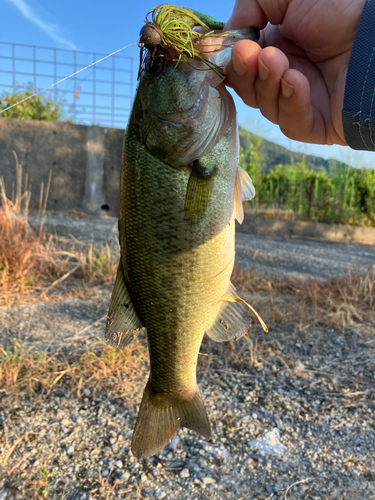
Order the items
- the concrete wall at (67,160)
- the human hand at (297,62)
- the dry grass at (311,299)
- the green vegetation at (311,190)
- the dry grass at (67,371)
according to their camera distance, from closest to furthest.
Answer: the human hand at (297,62), the dry grass at (67,371), the dry grass at (311,299), the concrete wall at (67,160), the green vegetation at (311,190)

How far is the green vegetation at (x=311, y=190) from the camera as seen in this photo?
10547 millimetres

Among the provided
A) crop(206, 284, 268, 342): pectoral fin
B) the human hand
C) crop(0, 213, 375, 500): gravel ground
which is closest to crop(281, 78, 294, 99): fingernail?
the human hand

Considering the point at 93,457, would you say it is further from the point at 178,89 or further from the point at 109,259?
the point at 109,259

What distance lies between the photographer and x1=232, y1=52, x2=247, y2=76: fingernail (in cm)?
137

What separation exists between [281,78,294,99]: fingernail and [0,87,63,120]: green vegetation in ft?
30.4

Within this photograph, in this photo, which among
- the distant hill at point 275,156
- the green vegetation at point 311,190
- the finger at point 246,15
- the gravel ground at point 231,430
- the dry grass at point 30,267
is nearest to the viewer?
the finger at point 246,15

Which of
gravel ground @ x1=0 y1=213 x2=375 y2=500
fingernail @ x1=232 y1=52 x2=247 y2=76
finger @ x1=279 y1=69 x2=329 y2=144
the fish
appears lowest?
gravel ground @ x1=0 y1=213 x2=375 y2=500

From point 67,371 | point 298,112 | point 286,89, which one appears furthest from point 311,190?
point 286,89

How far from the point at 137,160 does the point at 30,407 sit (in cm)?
195

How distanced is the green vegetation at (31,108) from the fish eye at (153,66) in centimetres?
914

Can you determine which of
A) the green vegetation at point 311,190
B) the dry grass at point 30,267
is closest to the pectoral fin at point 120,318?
the dry grass at point 30,267

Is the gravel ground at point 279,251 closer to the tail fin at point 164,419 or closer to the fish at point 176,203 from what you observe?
the tail fin at point 164,419

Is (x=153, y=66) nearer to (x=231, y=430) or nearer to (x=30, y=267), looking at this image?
(x=231, y=430)

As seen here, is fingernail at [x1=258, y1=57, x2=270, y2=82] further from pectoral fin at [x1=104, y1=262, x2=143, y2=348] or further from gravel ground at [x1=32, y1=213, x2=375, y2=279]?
gravel ground at [x1=32, y1=213, x2=375, y2=279]
